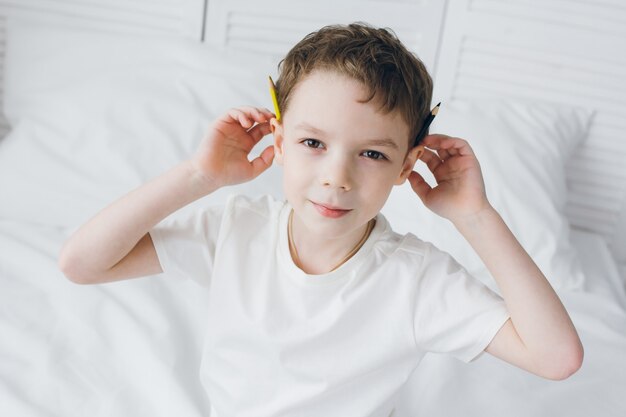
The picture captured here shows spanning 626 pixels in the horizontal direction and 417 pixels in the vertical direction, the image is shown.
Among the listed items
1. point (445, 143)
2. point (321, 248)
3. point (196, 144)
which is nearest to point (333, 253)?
point (321, 248)

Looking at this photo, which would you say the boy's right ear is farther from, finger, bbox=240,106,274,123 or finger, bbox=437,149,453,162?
finger, bbox=437,149,453,162

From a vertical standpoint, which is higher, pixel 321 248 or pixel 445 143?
pixel 445 143

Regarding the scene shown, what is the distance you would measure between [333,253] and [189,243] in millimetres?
215

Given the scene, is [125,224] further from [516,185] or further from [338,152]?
[516,185]

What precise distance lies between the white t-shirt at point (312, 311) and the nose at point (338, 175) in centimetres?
16

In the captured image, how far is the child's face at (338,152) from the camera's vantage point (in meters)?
0.95

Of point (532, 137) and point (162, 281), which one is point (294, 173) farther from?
point (532, 137)

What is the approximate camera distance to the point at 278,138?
1067mm

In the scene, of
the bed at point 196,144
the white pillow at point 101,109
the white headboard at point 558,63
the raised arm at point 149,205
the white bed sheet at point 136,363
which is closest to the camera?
the raised arm at point 149,205

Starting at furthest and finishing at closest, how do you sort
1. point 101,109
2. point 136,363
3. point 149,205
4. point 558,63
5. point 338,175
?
point 558,63 < point 101,109 < point 136,363 < point 149,205 < point 338,175

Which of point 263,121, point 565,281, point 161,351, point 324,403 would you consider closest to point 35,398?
point 161,351

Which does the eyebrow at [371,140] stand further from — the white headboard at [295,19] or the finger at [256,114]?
the white headboard at [295,19]

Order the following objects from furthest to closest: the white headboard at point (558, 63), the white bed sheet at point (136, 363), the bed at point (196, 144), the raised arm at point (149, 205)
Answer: the white headboard at point (558, 63) < the bed at point (196, 144) < the white bed sheet at point (136, 363) < the raised arm at point (149, 205)

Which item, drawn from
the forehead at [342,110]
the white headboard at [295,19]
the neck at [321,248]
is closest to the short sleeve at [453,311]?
the neck at [321,248]
